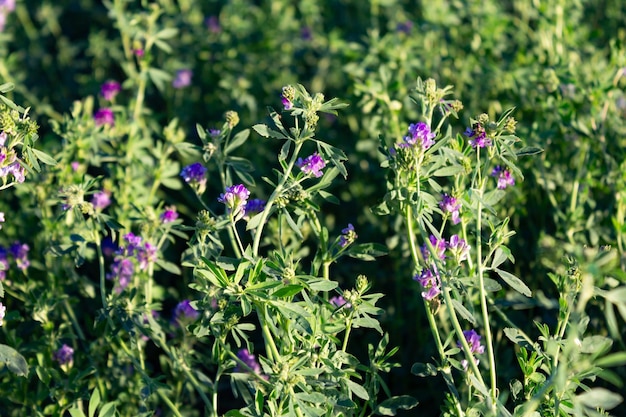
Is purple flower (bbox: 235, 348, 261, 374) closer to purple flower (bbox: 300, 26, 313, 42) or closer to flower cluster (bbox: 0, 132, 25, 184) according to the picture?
flower cluster (bbox: 0, 132, 25, 184)


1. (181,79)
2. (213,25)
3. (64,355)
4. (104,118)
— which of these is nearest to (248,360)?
(64,355)

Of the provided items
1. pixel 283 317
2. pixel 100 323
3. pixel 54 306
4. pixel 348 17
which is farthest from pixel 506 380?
pixel 348 17

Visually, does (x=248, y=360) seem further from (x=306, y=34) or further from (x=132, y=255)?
(x=306, y=34)

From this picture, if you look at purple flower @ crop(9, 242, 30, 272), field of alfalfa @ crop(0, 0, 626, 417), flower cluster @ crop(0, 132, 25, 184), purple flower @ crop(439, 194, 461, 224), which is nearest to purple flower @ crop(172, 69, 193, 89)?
field of alfalfa @ crop(0, 0, 626, 417)

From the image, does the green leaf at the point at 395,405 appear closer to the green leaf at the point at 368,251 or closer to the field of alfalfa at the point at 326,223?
the field of alfalfa at the point at 326,223

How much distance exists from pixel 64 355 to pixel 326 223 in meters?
1.32

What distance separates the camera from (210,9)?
17.4 feet

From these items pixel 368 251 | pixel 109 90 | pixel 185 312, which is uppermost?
pixel 109 90

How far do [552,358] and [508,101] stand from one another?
67.4 inches

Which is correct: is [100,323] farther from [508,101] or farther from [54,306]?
[508,101]

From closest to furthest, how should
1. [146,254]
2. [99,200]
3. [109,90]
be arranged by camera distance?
[146,254] → [99,200] → [109,90]

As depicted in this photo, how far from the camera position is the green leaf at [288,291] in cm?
189

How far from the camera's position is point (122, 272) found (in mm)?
2568

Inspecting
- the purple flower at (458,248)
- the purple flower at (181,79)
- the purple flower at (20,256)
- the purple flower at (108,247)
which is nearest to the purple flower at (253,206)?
the purple flower at (458,248)
